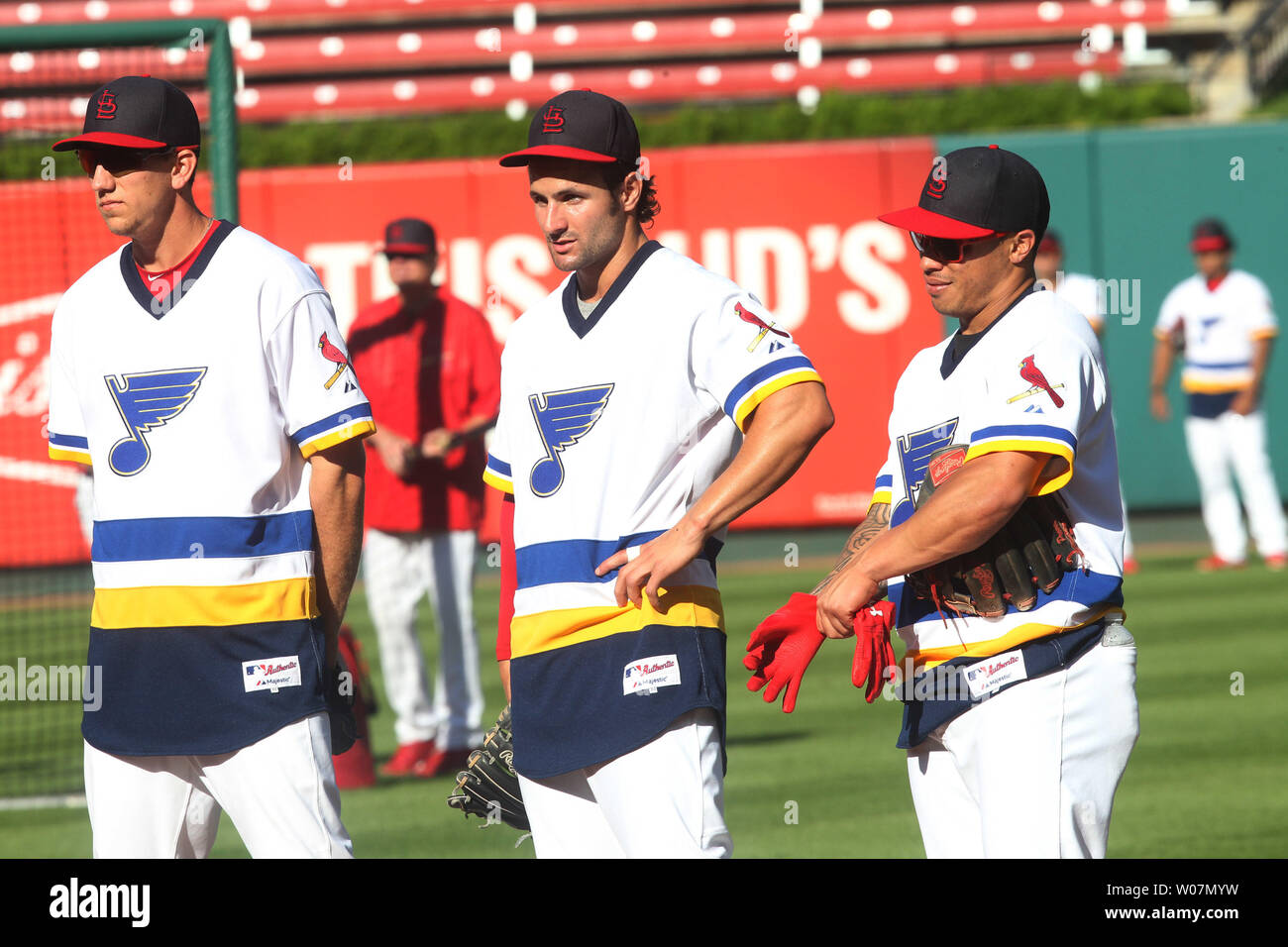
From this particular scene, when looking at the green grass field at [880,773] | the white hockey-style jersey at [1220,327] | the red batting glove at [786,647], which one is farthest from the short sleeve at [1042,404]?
the white hockey-style jersey at [1220,327]

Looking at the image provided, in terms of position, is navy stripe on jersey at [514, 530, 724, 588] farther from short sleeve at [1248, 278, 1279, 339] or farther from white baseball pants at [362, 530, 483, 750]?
short sleeve at [1248, 278, 1279, 339]

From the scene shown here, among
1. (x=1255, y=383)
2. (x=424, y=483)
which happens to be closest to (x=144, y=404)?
(x=424, y=483)

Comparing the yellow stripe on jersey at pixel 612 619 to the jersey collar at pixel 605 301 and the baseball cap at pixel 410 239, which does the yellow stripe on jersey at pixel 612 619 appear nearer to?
the jersey collar at pixel 605 301

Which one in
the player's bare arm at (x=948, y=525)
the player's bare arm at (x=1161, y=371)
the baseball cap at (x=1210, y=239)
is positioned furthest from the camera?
the player's bare arm at (x=1161, y=371)

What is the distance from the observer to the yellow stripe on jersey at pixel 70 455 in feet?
13.2

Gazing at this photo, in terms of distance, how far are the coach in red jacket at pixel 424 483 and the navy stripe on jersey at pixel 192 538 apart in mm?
4017

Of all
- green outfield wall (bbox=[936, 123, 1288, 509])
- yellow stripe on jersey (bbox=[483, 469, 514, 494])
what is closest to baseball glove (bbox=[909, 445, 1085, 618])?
yellow stripe on jersey (bbox=[483, 469, 514, 494])

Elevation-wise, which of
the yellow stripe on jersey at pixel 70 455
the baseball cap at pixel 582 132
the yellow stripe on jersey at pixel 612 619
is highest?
the baseball cap at pixel 582 132

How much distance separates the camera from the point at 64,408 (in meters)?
4.03

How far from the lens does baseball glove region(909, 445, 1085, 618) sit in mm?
3535

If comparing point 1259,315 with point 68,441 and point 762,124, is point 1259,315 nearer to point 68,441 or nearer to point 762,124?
point 762,124
